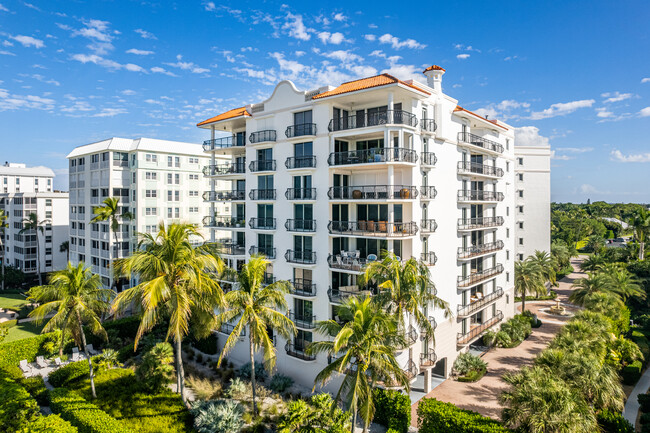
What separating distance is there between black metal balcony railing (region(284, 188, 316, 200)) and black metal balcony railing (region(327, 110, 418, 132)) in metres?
5.03

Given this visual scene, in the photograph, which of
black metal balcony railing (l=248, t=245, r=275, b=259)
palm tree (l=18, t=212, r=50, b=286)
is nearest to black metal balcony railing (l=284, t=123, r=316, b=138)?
black metal balcony railing (l=248, t=245, r=275, b=259)

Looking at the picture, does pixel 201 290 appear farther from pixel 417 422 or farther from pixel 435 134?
pixel 435 134

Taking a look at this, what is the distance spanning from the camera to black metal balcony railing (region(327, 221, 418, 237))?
27.4 m

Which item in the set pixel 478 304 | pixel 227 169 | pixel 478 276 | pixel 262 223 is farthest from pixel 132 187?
pixel 478 304

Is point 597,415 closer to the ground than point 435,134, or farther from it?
closer to the ground

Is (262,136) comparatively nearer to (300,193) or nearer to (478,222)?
(300,193)

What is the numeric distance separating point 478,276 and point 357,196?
15803 mm

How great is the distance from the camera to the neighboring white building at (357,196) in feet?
92.4

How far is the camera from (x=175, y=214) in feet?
188

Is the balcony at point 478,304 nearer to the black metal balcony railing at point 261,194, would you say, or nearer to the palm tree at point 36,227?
the black metal balcony railing at point 261,194

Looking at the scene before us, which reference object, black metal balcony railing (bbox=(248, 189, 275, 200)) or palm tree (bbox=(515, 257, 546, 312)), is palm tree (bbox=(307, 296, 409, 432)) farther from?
palm tree (bbox=(515, 257, 546, 312))

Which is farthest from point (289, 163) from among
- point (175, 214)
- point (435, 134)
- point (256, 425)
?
point (175, 214)

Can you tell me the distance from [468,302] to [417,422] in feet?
48.2

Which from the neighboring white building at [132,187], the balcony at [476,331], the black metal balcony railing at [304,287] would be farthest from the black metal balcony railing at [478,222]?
the neighboring white building at [132,187]
